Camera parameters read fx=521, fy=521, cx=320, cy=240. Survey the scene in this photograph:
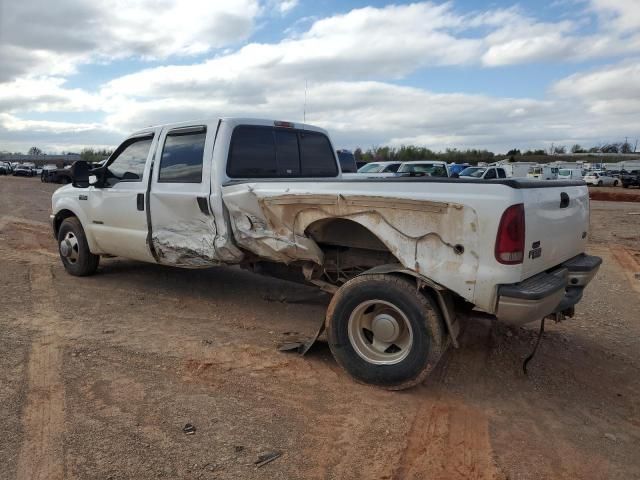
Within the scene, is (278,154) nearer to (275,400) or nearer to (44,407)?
(275,400)

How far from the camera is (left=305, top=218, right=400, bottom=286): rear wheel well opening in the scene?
4449 millimetres

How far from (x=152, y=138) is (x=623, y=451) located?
520cm

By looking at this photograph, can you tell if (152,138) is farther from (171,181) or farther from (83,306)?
(83,306)

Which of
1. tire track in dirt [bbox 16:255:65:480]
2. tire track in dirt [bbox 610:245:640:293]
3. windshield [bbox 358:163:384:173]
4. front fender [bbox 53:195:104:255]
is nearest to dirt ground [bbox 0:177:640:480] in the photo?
tire track in dirt [bbox 16:255:65:480]

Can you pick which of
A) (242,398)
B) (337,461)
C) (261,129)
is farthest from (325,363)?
(261,129)

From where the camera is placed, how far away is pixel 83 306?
19.1 feet

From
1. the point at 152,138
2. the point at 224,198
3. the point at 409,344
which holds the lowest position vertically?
the point at 409,344

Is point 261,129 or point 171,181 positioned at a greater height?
point 261,129

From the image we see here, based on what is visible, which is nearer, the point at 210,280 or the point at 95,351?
the point at 95,351

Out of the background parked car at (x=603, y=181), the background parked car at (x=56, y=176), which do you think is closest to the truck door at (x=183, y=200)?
the background parked car at (x=56, y=176)

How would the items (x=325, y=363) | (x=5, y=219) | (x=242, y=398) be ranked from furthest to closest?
(x=5, y=219) → (x=325, y=363) → (x=242, y=398)

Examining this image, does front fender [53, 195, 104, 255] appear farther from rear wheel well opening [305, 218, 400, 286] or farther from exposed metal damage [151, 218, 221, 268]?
rear wheel well opening [305, 218, 400, 286]

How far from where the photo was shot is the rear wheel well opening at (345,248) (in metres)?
4.45

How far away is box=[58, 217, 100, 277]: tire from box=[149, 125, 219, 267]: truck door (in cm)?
179
